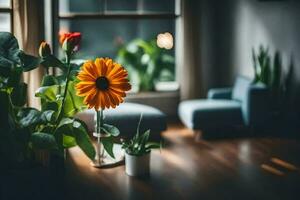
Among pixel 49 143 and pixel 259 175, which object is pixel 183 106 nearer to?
pixel 259 175

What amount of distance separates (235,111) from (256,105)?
0.22 m

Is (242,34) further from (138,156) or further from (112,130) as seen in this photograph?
(112,130)

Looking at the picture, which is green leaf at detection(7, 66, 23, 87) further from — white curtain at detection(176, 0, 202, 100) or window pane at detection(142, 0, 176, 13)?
window pane at detection(142, 0, 176, 13)

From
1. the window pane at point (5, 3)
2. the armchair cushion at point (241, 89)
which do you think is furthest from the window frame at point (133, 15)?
the armchair cushion at point (241, 89)

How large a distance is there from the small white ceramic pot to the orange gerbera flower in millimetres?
664

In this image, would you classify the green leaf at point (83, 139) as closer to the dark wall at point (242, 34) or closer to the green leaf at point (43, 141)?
the green leaf at point (43, 141)

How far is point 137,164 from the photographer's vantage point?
4359 mm

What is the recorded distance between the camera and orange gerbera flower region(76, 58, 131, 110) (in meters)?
3.79

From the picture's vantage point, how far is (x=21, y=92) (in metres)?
3.60

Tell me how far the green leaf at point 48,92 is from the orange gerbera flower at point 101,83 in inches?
8.4

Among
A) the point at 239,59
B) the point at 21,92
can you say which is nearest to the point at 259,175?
the point at 21,92

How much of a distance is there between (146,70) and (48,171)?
3.61m

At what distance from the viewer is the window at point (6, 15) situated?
5840 millimetres

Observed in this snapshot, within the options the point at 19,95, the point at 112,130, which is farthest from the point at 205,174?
the point at 19,95
